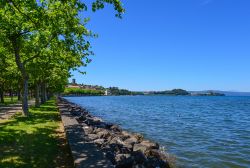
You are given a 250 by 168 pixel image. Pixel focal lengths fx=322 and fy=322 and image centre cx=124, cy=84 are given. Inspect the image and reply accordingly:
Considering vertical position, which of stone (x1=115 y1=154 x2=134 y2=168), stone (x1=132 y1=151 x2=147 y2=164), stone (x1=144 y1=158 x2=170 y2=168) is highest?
stone (x1=115 y1=154 x2=134 y2=168)

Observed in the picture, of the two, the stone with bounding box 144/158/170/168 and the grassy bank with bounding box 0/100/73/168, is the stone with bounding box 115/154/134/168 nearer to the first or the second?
the stone with bounding box 144/158/170/168

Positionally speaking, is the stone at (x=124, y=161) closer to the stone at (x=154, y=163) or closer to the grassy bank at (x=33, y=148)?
the stone at (x=154, y=163)

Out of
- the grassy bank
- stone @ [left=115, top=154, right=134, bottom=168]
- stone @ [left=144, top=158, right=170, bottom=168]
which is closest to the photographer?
the grassy bank

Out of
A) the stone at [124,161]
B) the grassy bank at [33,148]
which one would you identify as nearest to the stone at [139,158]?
the stone at [124,161]

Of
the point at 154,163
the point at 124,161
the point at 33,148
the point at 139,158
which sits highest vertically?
the point at 33,148

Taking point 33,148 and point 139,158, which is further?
point 139,158

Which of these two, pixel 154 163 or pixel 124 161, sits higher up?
pixel 124 161

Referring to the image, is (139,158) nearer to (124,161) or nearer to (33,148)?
(124,161)

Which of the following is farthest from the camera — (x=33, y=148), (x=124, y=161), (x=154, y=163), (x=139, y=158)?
(x=154, y=163)

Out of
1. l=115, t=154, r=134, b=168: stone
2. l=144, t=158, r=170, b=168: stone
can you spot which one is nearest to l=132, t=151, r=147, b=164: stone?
l=144, t=158, r=170, b=168: stone

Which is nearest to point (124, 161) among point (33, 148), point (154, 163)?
point (154, 163)

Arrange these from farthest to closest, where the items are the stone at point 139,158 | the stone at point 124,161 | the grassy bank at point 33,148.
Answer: the stone at point 139,158
the stone at point 124,161
the grassy bank at point 33,148

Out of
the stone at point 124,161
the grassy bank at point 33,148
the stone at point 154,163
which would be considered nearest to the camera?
the grassy bank at point 33,148

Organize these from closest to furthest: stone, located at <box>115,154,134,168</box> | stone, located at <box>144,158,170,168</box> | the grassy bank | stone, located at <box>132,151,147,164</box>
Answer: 1. the grassy bank
2. stone, located at <box>115,154,134,168</box>
3. stone, located at <box>132,151,147,164</box>
4. stone, located at <box>144,158,170,168</box>
